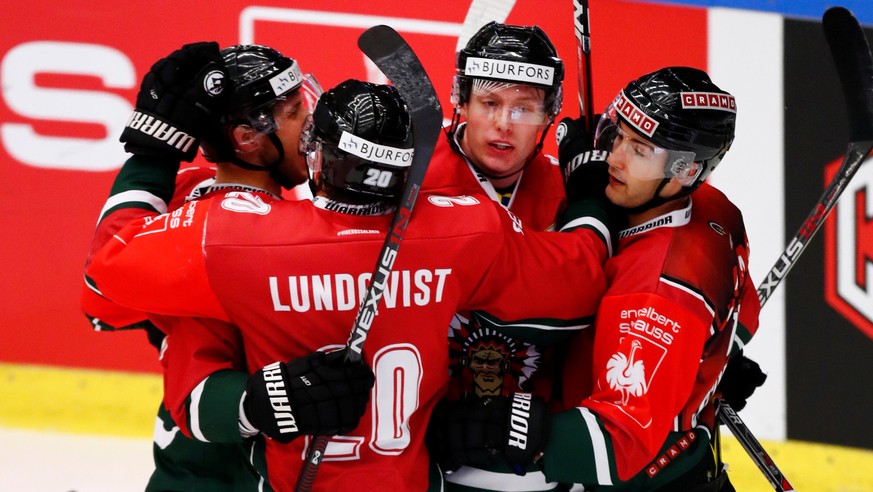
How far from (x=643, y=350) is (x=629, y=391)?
0.30 ft

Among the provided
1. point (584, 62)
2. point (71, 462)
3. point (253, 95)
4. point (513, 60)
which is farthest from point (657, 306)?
point (71, 462)

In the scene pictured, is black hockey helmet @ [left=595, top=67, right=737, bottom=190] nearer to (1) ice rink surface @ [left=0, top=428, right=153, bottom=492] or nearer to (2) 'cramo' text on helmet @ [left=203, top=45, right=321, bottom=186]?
(2) 'cramo' text on helmet @ [left=203, top=45, right=321, bottom=186]

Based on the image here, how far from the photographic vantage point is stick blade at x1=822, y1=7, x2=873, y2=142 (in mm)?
2570

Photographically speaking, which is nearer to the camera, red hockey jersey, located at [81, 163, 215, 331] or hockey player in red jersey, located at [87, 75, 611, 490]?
hockey player in red jersey, located at [87, 75, 611, 490]

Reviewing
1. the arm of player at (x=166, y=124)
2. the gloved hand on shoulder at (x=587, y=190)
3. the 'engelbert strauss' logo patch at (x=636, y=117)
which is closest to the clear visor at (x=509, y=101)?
the gloved hand on shoulder at (x=587, y=190)

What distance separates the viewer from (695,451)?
8.56 ft

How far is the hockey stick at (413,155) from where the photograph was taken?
81.3 inches

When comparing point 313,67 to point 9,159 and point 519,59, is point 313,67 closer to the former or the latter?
point 9,159

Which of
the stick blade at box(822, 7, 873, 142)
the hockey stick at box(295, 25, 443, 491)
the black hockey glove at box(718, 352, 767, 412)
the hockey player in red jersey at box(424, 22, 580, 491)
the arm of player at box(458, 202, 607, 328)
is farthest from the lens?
the black hockey glove at box(718, 352, 767, 412)

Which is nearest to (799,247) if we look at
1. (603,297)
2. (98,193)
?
(603,297)

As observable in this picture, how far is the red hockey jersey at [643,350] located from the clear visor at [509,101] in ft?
1.42

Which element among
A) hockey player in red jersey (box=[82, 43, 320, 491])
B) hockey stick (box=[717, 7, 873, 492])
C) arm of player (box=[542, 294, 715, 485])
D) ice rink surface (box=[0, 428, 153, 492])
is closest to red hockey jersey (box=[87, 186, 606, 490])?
arm of player (box=[542, 294, 715, 485])

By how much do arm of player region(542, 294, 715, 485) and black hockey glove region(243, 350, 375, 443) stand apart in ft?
1.45

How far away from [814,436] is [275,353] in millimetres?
2615
